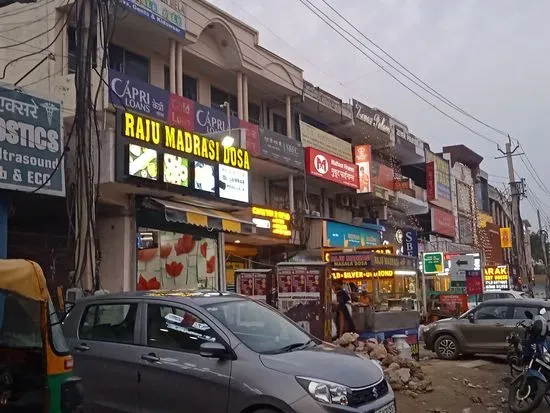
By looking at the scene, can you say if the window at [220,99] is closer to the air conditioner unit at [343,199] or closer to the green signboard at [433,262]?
the air conditioner unit at [343,199]

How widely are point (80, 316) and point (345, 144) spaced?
834 inches

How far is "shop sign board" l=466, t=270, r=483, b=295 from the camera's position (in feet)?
84.2

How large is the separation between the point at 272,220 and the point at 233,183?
15.7 feet

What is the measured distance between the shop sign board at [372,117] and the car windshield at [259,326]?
22846mm

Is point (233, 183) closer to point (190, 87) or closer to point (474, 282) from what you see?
point (190, 87)

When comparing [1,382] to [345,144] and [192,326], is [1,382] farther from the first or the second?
[345,144]

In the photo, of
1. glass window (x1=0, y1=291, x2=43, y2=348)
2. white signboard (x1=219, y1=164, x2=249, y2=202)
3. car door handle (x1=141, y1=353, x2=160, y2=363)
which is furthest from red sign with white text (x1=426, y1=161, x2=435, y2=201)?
glass window (x1=0, y1=291, x2=43, y2=348)

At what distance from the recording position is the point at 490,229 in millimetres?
51188

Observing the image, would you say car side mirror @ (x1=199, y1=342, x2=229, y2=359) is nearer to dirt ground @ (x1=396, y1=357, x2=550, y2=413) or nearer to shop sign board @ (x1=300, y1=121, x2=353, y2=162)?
dirt ground @ (x1=396, y1=357, x2=550, y2=413)

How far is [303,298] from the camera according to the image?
1255 cm

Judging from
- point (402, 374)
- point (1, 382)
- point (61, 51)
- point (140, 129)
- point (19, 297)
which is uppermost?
point (61, 51)

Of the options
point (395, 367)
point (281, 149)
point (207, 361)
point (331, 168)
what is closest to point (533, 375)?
point (395, 367)

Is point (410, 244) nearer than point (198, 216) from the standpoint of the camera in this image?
No

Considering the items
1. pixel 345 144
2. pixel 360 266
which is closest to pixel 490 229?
pixel 345 144
